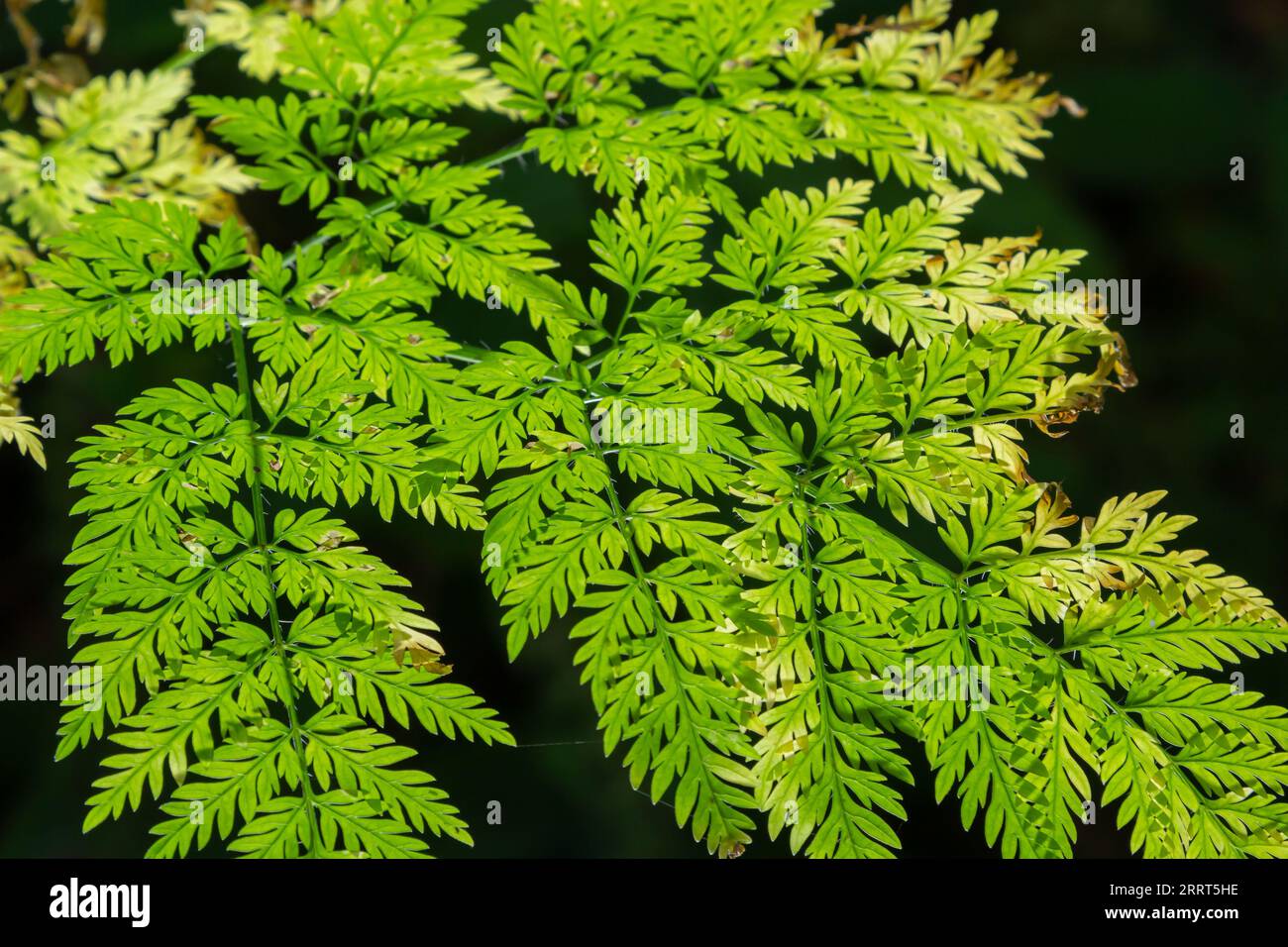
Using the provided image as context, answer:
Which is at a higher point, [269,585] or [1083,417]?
[1083,417]

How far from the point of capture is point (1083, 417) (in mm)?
5258

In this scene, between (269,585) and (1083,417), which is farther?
(1083,417)

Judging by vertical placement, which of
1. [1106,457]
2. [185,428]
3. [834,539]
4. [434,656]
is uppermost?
[1106,457]

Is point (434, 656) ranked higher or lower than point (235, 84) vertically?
lower

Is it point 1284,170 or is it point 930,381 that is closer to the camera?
point 930,381

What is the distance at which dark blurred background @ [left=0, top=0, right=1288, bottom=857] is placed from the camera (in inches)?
177

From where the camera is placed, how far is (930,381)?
179 cm

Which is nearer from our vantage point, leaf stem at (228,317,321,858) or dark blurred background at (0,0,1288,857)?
leaf stem at (228,317,321,858)

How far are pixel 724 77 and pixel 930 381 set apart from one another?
0.75 metres

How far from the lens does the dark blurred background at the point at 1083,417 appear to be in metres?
4.50

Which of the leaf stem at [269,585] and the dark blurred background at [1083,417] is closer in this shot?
the leaf stem at [269,585]
